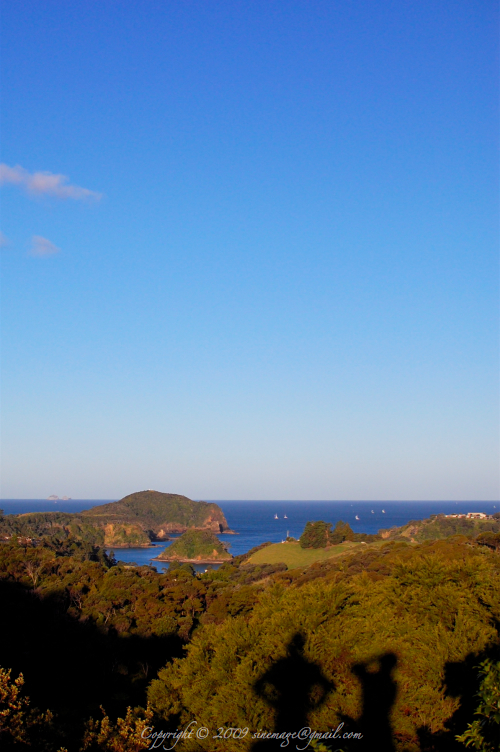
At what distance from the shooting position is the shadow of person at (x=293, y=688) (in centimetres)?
1394

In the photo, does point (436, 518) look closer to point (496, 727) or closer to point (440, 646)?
point (440, 646)

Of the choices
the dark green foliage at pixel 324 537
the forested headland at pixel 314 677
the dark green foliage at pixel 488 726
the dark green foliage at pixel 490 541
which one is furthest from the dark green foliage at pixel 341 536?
the dark green foliage at pixel 488 726

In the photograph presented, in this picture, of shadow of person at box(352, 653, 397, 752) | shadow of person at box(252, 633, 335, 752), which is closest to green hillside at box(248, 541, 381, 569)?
shadow of person at box(352, 653, 397, 752)

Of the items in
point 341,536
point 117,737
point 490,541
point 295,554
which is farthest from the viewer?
point 341,536

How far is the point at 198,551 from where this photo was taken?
12775cm

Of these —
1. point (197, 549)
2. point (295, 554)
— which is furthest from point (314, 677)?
point (197, 549)

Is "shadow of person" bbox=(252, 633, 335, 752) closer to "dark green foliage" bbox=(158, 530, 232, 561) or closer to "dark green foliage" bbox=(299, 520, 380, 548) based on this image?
"dark green foliage" bbox=(299, 520, 380, 548)

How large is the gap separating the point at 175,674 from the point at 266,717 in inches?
208

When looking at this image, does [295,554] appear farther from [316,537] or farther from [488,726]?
[488,726]

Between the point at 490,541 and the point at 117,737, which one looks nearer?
the point at 117,737

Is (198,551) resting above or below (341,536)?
below

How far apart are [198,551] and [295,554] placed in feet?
184

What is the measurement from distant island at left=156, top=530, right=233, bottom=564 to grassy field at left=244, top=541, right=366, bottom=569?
46.1 m

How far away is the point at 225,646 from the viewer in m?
16.6
